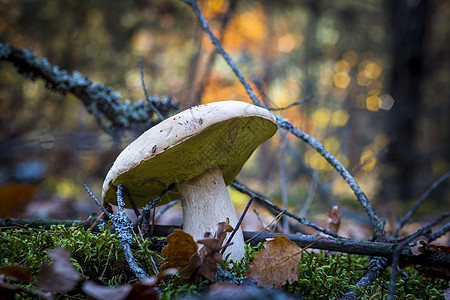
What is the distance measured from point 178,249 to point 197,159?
0.41 meters

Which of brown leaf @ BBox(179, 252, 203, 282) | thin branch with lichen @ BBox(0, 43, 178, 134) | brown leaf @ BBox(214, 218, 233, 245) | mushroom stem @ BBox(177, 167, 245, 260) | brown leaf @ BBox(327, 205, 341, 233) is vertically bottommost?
brown leaf @ BBox(179, 252, 203, 282)

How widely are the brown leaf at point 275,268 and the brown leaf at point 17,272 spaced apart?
29.1 inches

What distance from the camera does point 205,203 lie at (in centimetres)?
143

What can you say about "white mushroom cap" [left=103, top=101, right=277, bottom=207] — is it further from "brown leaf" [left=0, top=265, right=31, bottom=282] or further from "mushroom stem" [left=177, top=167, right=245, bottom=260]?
"brown leaf" [left=0, top=265, right=31, bottom=282]

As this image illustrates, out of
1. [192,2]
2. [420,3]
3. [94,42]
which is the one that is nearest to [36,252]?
[192,2]

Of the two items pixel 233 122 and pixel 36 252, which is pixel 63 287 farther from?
pixel 233 122

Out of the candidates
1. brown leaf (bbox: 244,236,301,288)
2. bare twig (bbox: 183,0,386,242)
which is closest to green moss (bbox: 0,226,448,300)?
brown leaf (bbox: 244,236,301,288)

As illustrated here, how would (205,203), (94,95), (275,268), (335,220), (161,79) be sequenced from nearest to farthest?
(275,268) < (205,203) < (335,220) < (94,95) < (161,79)

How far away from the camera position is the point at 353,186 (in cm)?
160

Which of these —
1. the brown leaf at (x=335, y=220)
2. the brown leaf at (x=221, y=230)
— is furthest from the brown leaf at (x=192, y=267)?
the brown leaf at (x=335, y=220)

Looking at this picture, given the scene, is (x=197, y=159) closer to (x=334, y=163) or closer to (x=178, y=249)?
(x=178, y=249)

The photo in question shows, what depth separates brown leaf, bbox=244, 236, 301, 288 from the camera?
1.11m

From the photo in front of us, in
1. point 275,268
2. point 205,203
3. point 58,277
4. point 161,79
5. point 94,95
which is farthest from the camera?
point 161,79

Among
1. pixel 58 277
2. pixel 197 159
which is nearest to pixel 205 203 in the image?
pixel 197 159
